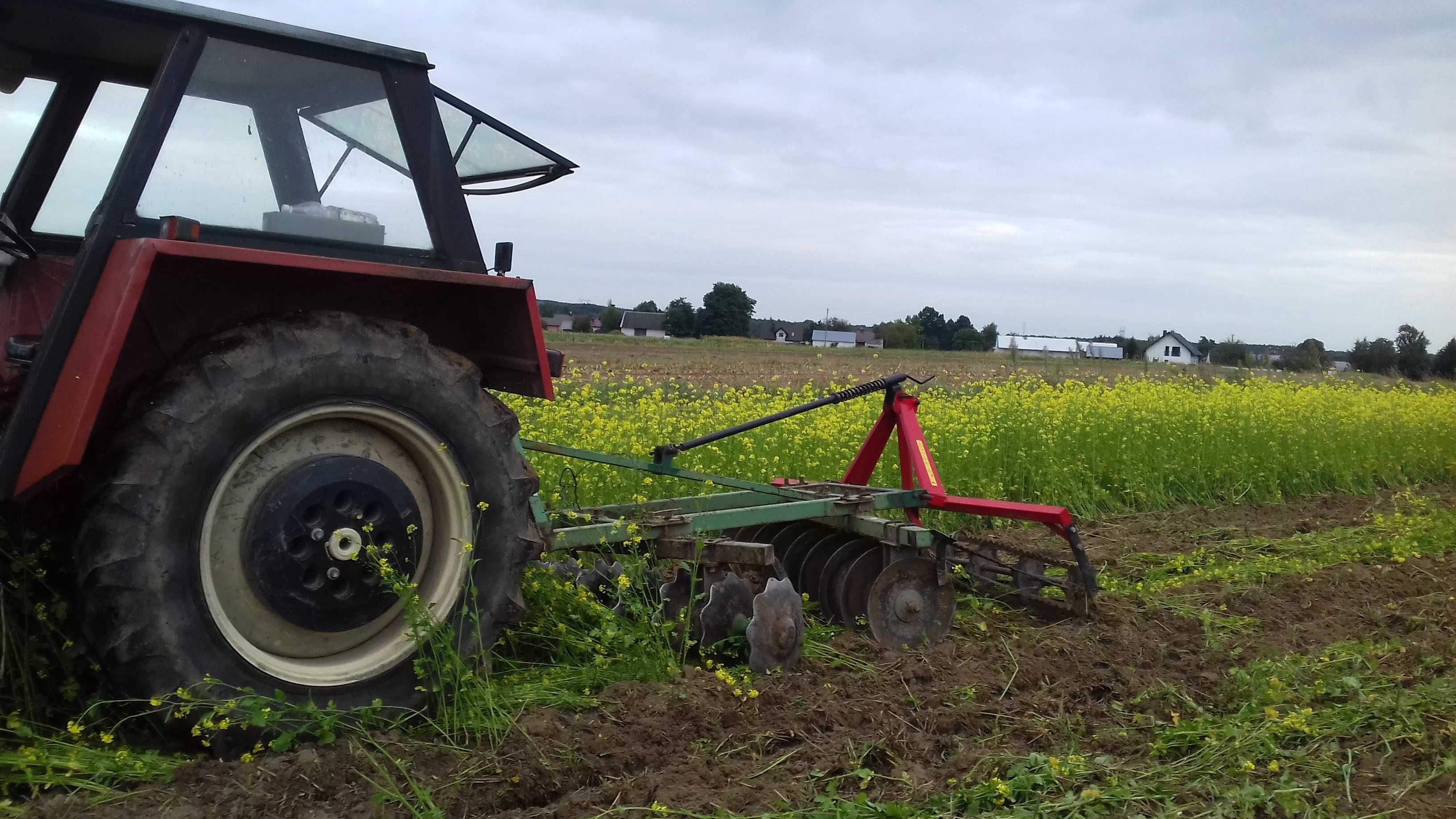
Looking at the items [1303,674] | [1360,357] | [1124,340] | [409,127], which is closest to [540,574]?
[409,127]

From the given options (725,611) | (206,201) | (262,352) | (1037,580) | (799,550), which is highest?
(206,201)

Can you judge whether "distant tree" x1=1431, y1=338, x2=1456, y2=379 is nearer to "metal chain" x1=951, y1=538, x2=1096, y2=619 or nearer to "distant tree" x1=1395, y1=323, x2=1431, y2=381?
"distant tree" x1=1395, y1=323, x2=1431, y2=381

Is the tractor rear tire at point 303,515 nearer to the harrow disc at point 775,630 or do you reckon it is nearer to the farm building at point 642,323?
the harrow disc at point 775,630

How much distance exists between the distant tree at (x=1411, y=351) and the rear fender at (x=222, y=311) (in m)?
30.3

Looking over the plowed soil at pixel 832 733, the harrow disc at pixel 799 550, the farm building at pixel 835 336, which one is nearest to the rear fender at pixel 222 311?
the plowed soil at pixel 832 733

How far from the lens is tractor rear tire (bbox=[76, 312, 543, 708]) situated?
2674mm

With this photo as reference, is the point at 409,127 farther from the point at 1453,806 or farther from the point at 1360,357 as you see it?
the point at 1360,357

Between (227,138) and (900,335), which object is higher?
(900,335)

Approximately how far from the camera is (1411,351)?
31469 mm

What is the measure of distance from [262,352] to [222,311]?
1.02ft

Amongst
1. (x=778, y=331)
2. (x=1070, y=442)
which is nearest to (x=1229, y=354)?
(x=1070, y=442)

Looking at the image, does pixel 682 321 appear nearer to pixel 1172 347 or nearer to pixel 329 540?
pixel 1172 347

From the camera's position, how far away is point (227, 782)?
8.70 feet

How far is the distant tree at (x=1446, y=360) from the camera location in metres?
27.2
